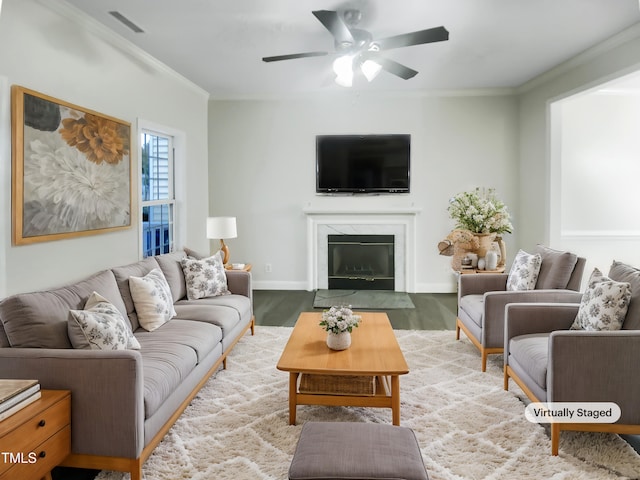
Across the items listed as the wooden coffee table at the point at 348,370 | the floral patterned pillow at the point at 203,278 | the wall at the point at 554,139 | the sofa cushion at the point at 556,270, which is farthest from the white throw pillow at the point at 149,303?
the wall at the point at 554,139

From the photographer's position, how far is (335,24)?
3.00 m

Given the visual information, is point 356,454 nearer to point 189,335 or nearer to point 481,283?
point 189,335

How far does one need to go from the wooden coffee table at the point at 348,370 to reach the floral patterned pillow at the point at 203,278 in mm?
1367

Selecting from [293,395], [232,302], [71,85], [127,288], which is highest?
[71,85]

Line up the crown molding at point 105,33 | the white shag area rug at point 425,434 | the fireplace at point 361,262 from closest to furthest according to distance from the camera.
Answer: the white shag area rug at point 425,434
the crown molding at point 105,33
the fireplace at point 361,262

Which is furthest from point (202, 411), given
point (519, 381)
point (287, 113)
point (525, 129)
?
point (525, 129)

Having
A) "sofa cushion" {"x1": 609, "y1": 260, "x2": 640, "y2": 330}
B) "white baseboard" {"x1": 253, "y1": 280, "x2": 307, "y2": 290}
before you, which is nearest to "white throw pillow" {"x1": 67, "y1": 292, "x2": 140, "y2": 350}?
"sofa cushion" {"x1": 609, "y1": 260, "x2": 640, "y2": 330}

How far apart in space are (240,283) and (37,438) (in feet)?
8.35

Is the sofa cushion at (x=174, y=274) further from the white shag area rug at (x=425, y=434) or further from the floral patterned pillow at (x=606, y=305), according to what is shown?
the floral patterned pillow at (x=606, y=305)

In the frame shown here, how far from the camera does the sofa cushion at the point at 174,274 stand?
4.00 m

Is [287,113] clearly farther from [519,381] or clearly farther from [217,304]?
[519,381]

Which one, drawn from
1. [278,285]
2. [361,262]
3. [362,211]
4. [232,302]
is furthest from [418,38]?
[278,285]

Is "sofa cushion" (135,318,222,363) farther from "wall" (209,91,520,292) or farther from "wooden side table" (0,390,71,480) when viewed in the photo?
"wall" (209,91,520,292)

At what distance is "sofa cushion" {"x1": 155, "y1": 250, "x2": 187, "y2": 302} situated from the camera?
400 cm
